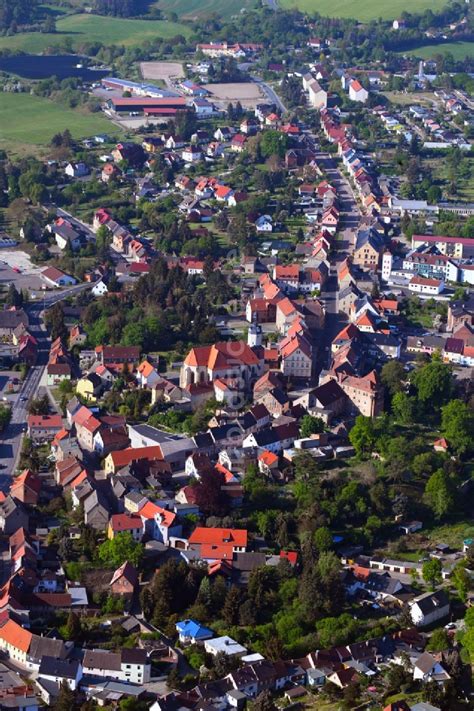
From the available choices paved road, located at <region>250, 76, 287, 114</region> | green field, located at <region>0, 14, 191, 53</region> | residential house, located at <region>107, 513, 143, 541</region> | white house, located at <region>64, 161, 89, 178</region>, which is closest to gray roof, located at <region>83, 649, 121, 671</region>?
residential house, located at <region>107, 513, 143, 541</region>

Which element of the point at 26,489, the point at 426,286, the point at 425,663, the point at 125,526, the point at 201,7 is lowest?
the point at 201,7

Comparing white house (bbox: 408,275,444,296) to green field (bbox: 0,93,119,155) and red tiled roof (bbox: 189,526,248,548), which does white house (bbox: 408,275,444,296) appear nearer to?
red tiled roof (bbox: 189,526,248,548)

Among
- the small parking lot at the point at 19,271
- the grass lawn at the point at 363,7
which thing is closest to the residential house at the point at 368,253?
the small parking lot at the point at 19,271

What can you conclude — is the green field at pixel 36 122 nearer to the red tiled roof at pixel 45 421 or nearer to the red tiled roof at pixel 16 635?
the red tiled roof at pixel 45 421

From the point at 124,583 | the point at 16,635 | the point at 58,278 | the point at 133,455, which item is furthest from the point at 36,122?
the point at 16,635

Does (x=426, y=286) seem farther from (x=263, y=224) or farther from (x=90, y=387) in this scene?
(x=90, y=387)

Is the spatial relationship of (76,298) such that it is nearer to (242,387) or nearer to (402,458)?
(242,387)
